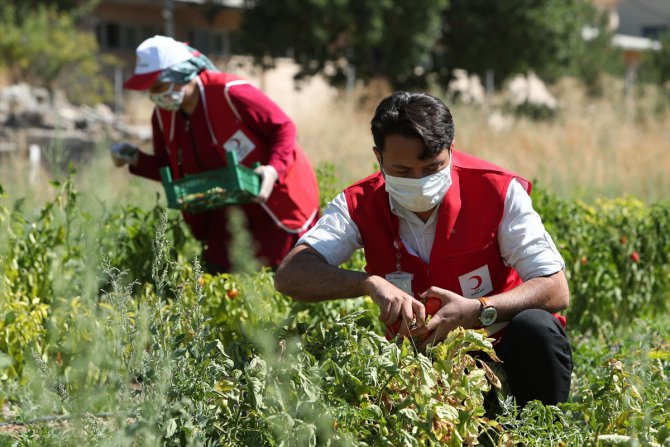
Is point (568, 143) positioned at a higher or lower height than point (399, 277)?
lower

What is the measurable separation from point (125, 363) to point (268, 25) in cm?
1945

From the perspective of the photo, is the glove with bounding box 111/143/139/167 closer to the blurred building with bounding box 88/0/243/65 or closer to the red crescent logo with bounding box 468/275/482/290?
the red crescent logo with bounding box 468/275/482/290

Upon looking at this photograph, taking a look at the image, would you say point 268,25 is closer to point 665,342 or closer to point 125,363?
point 665,342

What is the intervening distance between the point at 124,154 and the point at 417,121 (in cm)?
220

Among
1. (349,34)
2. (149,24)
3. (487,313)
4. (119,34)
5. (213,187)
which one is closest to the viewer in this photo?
(487,313)

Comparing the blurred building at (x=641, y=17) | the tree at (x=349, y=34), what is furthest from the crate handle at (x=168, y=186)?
the blurred building at (x=641, y=17)

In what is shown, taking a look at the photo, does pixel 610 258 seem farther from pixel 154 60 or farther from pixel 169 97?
pixel 154 60

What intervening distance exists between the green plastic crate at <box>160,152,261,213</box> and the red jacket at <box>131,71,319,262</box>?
16 cm

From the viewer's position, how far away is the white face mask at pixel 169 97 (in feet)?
14.3

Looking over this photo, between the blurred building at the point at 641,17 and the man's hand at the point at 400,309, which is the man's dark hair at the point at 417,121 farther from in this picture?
the blurred building at the point at 641,17

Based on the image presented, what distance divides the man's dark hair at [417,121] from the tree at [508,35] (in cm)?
2000

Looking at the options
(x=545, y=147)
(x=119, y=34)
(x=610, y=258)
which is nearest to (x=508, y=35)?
(x=545, y=147)

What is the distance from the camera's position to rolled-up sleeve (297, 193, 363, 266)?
10.0 ft

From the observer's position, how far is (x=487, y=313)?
9.24 ft
